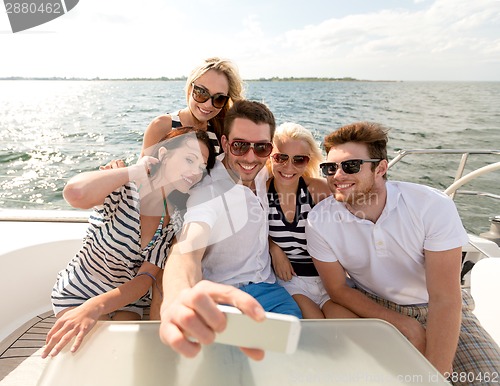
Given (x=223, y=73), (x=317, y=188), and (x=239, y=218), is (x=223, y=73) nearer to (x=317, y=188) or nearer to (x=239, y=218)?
(x=317, y=188)

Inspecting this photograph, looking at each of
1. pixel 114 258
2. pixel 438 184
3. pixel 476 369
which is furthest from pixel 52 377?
pixel 438 184

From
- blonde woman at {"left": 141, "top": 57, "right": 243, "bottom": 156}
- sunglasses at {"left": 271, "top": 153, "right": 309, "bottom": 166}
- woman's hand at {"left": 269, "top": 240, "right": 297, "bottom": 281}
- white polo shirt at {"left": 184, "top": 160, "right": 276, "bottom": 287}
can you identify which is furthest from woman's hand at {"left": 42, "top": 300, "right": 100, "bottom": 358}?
blonde woman at {"left": 141, "top": 57, "right": 243, "bottom": 156}

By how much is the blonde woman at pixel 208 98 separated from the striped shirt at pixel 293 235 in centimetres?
64

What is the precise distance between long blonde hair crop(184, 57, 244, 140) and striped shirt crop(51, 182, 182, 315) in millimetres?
997

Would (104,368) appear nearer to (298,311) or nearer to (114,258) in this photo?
(114,258)

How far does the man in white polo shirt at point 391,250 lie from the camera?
1.47 metres

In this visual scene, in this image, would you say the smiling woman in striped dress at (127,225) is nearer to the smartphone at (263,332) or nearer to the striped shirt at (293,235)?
the striped shirt at (293,235)

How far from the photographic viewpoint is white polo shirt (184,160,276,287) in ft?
5.28

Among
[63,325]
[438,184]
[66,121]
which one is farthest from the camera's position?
[66,121]

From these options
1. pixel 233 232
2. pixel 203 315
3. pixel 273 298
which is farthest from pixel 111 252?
pixel 203 315

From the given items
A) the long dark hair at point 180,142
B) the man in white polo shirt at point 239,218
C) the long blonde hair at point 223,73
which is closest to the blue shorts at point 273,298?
the man in white polo shirt at point 239,218

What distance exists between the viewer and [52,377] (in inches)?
35.0

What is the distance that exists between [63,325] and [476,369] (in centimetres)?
147

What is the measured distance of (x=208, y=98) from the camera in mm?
2246
